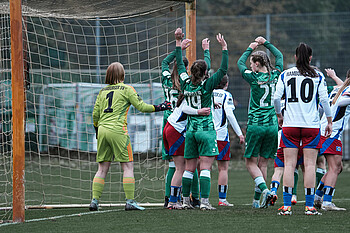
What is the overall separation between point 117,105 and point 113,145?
0.52 m

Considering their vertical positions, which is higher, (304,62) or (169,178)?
(304,62)

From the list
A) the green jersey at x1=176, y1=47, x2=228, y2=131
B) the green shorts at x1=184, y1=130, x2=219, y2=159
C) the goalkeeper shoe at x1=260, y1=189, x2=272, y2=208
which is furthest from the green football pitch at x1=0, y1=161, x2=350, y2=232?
the green jersey at x1=176, y1=47, x2=228, y2=131

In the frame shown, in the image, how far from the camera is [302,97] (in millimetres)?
6672

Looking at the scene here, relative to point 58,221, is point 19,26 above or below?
above

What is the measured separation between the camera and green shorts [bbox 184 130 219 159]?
23.2 ft

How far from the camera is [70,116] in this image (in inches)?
705

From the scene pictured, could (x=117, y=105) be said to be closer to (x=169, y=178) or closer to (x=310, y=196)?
(x=169, y=178)

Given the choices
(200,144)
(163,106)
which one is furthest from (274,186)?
(163,106)

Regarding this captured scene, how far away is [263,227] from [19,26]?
351 cm

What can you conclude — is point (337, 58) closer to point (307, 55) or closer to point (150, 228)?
point (307, 55)

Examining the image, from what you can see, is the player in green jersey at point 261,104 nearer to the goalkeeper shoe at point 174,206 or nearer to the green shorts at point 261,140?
the green shorts at point 261,140

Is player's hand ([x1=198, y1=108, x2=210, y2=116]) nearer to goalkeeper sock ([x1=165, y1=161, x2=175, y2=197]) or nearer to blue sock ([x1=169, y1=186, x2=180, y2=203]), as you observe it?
blue sock ([x1=169, y1=186, x2=180, y2=203])

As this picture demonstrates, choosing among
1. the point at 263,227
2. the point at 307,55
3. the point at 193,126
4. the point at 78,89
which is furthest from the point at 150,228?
the point at 78,89

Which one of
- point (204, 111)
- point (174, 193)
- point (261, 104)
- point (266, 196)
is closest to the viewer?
point (204, 111)
